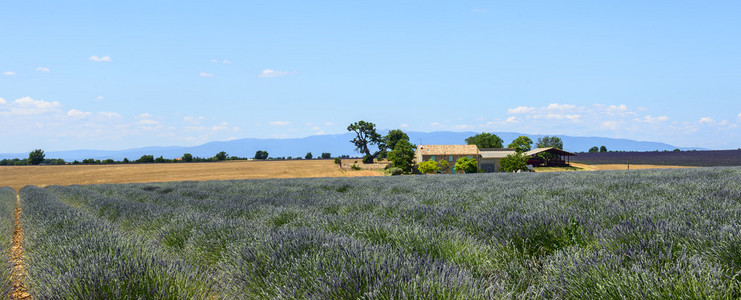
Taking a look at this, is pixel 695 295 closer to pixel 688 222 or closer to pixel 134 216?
pixel 688 222

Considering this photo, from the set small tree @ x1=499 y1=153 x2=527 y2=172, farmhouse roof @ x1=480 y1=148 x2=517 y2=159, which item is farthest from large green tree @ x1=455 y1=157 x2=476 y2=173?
farmhouse roof @ x1=480 y1=148 x2=517 y2=159

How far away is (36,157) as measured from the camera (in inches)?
3430

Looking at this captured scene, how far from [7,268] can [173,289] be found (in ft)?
8.77

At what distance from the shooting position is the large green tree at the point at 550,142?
427 feet

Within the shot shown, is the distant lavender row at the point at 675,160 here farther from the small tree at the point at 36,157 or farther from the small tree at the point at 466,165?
the small tree at the point at 36,157

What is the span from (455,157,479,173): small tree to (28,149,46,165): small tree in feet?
295

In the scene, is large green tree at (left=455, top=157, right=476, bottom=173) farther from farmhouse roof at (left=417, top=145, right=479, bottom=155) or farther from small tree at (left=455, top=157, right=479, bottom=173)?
farmhouse roof at (left=417, top=145, right=479, bottom=155)

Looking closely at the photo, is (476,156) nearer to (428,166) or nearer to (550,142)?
(428,166)

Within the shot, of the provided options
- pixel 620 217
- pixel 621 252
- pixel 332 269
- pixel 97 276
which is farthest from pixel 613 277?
pixel 97 276

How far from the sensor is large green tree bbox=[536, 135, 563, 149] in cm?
13025

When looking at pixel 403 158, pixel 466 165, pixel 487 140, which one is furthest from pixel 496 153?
pixel 487 140

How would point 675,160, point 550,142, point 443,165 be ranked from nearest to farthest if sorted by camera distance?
point 443,165
point 675,160
point 550,142

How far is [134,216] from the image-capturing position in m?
8.02

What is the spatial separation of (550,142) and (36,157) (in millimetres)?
143297
